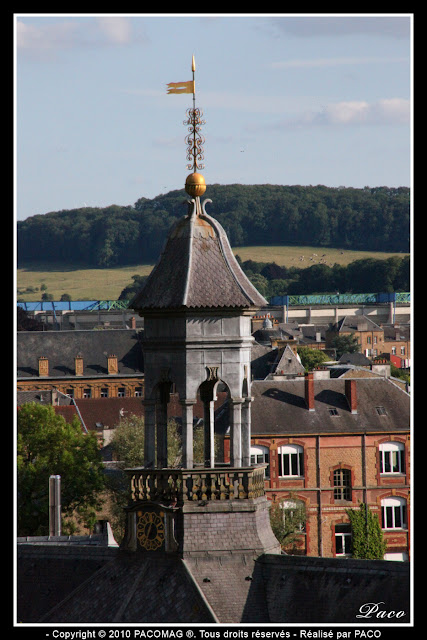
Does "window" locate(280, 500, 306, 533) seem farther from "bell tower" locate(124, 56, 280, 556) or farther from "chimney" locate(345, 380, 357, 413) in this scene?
"bell tower" locate(124, 56, 280, 556)

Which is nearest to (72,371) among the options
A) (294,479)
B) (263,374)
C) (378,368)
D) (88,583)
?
(263,374)

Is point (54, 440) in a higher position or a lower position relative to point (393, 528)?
higher

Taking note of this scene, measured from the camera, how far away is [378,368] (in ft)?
414

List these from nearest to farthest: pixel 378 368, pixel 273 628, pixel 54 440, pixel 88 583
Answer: pixel 273 628 → pixel 88 583 → pixel 54 440 → pixel 378 368

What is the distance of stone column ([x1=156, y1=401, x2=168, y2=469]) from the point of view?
25.8 m

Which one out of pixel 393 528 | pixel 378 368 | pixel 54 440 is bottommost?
pixel 393 528

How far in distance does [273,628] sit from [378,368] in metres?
105

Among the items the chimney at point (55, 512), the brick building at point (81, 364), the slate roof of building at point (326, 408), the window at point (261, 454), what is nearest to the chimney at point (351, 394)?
the slate roof of building at point (326, 408)

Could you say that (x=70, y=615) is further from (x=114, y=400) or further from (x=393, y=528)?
(x=114, y=400)

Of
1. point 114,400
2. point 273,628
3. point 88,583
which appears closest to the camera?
point 273,628

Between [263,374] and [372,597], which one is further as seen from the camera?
[263,374]

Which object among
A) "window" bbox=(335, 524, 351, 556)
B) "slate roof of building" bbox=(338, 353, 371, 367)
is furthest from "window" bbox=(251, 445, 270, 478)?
"slate roof of building" bbox=(338, 353, 371, 367)

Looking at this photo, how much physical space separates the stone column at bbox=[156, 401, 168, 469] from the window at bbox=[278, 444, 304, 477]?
188 ft

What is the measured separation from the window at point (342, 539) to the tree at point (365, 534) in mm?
600
